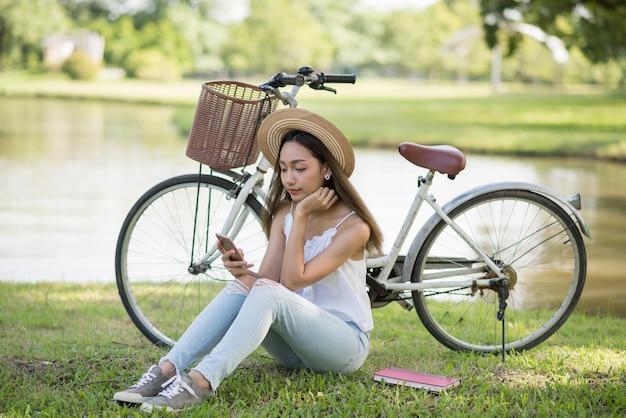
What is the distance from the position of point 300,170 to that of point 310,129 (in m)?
0.16

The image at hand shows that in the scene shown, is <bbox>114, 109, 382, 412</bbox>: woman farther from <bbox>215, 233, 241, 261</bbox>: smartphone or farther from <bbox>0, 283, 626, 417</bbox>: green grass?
<bbox>0, 283, 626, 417</bbox>: green grass

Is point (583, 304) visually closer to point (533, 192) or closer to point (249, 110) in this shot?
point (533, 192)

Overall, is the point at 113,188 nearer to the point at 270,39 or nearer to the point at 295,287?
the point at 295,287

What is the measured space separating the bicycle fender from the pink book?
478 mm

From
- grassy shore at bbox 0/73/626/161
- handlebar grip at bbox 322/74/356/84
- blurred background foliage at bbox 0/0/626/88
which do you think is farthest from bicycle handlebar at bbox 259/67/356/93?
blurred background foliage at bbox 0/0/626/88

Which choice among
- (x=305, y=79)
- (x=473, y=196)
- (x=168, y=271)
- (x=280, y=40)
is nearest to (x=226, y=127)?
(x=305, y=79)

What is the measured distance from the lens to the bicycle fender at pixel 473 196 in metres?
3.77

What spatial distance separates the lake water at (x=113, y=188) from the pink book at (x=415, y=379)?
2.02 m

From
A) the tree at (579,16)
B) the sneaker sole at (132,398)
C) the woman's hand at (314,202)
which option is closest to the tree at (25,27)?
the tree at (579,16)

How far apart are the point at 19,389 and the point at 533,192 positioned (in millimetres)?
2191

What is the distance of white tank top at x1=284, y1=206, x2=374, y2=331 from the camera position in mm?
3412

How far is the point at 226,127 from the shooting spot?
3.70m

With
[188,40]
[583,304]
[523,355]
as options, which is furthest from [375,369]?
[188,40]

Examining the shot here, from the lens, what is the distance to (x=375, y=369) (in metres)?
3.70
